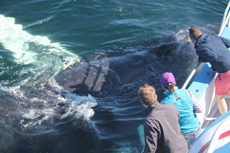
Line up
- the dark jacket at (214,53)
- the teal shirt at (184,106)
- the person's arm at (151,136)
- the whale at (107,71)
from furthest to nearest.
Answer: the whale at (107,71), the dark jacket at (214,53), the teal shirt at (184,106), the person's arm at (151,136)

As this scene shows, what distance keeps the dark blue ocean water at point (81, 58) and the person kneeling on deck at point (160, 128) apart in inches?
73.3

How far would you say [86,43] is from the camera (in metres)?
10.3

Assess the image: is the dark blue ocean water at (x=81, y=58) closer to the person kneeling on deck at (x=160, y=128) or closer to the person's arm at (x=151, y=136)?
the person kneeling on deck at (x=160, y=128)

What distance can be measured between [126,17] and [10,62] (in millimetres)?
5616

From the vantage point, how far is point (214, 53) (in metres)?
5.16

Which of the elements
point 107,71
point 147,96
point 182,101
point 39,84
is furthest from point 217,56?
point 39,84

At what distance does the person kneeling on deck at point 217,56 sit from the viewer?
521 cm

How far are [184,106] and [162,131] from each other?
963mm

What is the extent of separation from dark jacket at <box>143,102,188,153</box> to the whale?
3.93 metres

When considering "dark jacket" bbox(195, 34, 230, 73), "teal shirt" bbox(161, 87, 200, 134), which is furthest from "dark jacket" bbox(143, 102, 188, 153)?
"dark jacket" bbox(195, 34, 230, 73)

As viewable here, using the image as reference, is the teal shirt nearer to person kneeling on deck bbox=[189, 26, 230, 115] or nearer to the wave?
person kneeling on deck bbox=[189, 26, 230, 115]

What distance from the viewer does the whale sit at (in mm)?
7652

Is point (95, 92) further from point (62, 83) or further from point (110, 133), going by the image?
point (110, 133)

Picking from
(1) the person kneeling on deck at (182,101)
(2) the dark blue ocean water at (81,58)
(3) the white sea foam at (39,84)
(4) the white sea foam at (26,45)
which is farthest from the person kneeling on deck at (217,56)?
(4) the white sea foam at (26,45)
